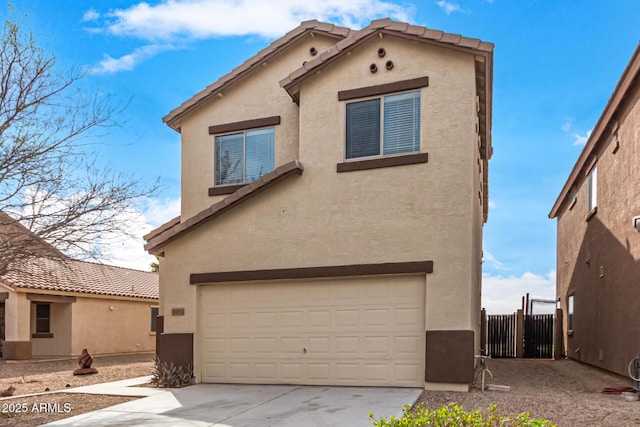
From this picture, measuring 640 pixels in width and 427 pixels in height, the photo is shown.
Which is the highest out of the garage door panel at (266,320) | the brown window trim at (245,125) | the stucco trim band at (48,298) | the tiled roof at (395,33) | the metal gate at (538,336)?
the tiled roof at (395,33)

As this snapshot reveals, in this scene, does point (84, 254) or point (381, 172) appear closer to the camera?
point (84, 254)

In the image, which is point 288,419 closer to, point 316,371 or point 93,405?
point 316,371

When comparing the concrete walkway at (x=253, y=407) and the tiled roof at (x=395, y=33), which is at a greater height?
the tiled roof at (x=395, y=33)

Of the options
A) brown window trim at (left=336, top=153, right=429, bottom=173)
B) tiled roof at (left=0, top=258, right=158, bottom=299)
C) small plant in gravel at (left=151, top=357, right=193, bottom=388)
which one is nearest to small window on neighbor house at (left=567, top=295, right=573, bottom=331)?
brown window trim at (left=336, top=153, right=429, bottom=173)

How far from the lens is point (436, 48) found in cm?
1117

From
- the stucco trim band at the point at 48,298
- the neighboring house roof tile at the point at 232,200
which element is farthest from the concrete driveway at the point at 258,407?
the stucco trim band at the point at 48,298

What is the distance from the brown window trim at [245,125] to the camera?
14.2 meters

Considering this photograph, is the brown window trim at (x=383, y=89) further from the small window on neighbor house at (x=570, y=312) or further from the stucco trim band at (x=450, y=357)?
A: the small window on neighbor house at (x=570, y=312)

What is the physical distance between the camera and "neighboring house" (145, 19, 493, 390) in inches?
422

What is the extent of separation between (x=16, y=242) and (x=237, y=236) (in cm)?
463

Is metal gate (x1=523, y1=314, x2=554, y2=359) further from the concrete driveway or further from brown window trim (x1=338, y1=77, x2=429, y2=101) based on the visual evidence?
brown window trim (x1=338, y1=77, x2=429, y2=101)

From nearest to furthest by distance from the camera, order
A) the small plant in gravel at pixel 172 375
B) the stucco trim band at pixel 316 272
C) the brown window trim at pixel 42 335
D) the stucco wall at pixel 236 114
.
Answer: the stucco trim band at pixel 316 272, the small plant in gravel at pixel 172 375, the stucco wall at pixel 236 114, the brown window trim at pixel 42 335

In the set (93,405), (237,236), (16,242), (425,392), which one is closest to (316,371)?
(425,392)

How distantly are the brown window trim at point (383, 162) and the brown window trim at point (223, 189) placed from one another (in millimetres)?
3750
